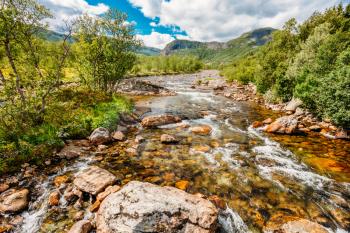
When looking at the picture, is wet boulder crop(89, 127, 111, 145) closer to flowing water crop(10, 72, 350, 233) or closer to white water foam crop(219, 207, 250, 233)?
flowing water crop(10, 72, 350, 233)

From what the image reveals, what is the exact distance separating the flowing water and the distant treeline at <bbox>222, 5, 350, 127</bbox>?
12.7ft

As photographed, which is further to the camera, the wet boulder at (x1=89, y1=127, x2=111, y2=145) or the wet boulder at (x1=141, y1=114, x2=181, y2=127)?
the wet boulder at (x1=141, y1=114, x2=181, y2=127)

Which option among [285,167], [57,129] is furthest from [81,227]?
[285,167]

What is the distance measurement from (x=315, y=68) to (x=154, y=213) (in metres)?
25.1

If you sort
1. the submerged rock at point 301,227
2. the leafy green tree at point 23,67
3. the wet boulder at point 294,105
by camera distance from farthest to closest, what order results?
the wet boulder at point 294,105 → the leafy green tree at point 23,67 → the submerged rock at point 301,227

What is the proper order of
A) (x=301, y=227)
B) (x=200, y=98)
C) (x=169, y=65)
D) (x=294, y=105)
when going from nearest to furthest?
1. (x=301, y=227)
2. (x=294, y=105)
3. (x=200, y=98)
4. (x=169, y=65)

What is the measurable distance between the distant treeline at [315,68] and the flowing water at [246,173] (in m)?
3.87

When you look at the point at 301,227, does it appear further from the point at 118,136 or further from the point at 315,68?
the point at 315,68

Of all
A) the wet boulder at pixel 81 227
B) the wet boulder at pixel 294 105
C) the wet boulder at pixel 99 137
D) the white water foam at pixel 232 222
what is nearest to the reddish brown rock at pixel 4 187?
the wet boulder at pixel 81 227

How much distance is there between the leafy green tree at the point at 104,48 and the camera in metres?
22.2

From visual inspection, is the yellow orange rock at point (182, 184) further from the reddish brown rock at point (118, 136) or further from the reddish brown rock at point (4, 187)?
the reddish brown rock at point (4, 187)

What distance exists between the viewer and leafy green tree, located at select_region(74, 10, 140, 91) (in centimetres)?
2225

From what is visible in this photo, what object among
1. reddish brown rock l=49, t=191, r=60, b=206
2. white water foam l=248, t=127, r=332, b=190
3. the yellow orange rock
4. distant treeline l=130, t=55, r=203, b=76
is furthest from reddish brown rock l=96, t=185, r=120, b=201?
distant treeline l=130, t=55, r=203, b=76

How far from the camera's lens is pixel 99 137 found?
14188mm
